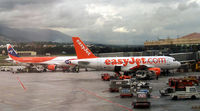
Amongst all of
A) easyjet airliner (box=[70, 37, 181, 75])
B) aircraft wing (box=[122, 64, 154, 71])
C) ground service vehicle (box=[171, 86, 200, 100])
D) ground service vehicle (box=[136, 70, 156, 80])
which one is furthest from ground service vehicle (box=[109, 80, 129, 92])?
easyjet airliner (box=[70, 37, 181, 75])

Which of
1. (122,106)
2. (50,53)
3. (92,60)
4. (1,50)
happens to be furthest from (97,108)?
(1,50)

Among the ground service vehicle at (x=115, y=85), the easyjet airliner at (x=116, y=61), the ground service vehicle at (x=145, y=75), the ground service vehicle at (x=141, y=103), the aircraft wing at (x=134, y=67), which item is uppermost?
the easyjet airliner at (x=116, y=61)

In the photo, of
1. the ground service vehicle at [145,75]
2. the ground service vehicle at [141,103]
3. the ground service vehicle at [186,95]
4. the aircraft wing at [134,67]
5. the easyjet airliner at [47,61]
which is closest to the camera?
the ground service vehicle at [141,103]

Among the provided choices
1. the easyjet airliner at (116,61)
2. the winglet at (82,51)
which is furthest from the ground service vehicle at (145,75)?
the winglet at (82,51)

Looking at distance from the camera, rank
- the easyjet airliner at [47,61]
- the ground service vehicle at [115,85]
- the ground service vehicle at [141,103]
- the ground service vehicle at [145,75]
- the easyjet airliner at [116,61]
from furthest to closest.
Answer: the easyjet airliner at [47,61] < the easyjet airliner at [116,61] < the ground service vehicle at [145,75] < the ground service vehicle at [115,85] < the ground service vehicle at [141,103]

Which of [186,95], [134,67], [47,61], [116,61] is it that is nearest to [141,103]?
[186,95]

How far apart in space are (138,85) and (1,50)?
9196 cm

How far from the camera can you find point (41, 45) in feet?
349

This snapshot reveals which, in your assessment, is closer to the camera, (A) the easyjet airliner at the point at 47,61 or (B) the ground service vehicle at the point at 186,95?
(B) the ground service vehicle at the point at 186,95

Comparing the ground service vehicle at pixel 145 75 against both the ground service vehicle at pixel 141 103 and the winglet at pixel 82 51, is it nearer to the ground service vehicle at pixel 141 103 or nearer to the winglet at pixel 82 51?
the winglet at pixel 82 51

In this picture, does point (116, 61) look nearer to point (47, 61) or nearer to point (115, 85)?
point (115, 85)

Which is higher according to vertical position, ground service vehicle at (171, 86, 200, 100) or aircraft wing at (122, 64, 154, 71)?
aircraft wing at (122, 64, 154, 71)

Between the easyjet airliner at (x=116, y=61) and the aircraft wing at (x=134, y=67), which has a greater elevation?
the easyjet airliner at (x=116, y=61)

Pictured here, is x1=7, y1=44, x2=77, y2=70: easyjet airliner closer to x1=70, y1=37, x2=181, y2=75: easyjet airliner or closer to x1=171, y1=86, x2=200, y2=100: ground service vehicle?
x1=70, y1=37, x2=181, y2=75: easyjet airliner
